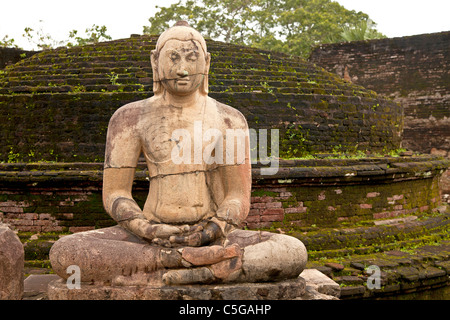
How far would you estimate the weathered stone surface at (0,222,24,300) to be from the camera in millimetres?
3246

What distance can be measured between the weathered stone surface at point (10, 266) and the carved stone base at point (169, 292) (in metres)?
0.45

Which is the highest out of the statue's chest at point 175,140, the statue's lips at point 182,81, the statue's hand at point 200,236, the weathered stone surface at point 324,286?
the statue's lips at point 182,81

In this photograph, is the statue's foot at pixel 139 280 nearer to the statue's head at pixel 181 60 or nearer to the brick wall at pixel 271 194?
the statue's head at pixel 181 60

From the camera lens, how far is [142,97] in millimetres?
6578

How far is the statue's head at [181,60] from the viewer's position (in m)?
3.34

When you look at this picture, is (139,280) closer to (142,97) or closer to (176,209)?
(176,209)

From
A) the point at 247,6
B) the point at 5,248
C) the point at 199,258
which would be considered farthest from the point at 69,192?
the point at 247,6

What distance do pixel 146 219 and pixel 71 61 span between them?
5.57m

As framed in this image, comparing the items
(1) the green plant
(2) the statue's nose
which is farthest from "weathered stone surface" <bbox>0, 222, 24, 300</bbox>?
(1) the green plant

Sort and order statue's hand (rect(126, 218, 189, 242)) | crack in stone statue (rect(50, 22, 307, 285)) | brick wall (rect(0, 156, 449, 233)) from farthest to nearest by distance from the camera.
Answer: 1. brick wall (rect(0, 156, 449, 233))
2. statue's hand (rect(126, 218, 189, 242))
3. crack in stone statue (rect(50, 22, 307, 285))

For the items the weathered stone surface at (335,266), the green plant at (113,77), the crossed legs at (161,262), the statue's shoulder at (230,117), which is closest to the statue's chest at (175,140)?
the statue's shoulder at (230,117)

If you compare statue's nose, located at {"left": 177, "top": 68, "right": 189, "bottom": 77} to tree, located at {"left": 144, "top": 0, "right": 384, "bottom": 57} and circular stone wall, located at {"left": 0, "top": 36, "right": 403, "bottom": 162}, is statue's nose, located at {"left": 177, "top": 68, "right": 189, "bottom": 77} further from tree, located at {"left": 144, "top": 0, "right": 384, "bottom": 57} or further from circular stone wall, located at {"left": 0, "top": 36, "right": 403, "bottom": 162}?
tree, located at {"left": 144, "top": 0, "right": 384, "bottom": 57}
